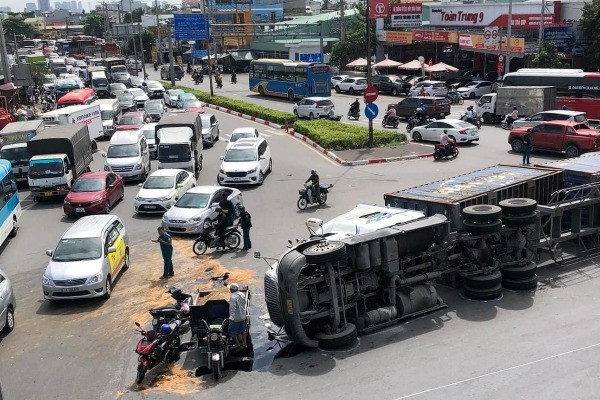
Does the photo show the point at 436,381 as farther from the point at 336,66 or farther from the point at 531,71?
the point at 336,66

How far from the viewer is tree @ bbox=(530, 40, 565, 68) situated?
45906 mm

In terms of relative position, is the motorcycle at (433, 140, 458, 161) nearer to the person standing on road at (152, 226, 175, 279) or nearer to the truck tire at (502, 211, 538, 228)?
the truck tire at (502, 211, 538, 228)

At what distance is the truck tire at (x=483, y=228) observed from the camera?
44.0ft

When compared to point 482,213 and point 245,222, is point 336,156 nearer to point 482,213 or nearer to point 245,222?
point 245,222

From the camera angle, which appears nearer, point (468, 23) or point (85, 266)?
point (85, 266)

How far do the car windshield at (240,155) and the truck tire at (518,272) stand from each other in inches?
555

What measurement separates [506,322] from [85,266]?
9019 mm

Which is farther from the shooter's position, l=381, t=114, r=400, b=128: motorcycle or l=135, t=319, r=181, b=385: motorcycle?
l=381, t=114, r=400, b=128: motorcycle

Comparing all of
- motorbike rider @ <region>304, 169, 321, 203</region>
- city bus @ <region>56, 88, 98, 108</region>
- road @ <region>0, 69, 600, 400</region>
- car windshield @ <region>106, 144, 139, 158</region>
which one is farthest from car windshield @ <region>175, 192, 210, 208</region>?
city bus @ <region>56, 88, 98, 108</region>

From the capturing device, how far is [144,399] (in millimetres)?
10750

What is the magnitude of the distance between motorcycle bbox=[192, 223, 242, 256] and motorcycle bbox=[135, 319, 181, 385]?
6.27 meters

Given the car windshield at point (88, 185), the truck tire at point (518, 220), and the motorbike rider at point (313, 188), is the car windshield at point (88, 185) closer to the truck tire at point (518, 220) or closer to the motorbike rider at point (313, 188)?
the motorbike rider at point (313, 188)

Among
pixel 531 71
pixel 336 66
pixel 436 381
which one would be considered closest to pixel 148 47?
pixel 336 66

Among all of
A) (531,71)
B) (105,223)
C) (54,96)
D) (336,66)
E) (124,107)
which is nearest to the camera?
(105,223)
